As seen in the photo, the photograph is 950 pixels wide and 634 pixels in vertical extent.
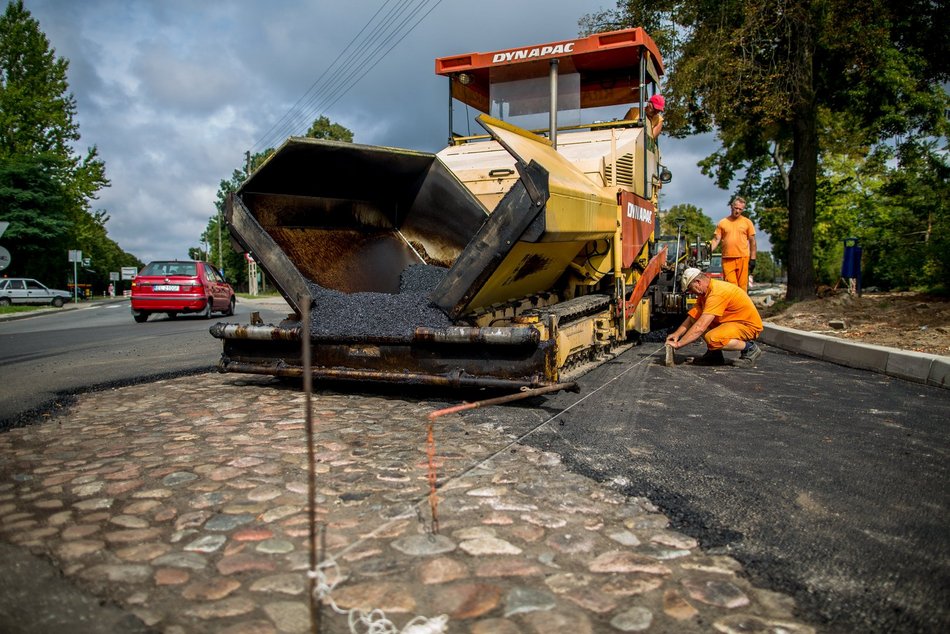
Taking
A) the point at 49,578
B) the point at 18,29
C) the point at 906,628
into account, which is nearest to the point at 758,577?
the point at 906,628

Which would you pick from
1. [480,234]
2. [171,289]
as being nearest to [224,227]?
[171,289]

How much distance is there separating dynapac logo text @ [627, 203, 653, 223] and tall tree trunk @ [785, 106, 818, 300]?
6511mm

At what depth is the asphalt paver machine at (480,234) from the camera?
4438 mm

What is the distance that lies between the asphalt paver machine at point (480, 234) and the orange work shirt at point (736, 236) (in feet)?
3.73

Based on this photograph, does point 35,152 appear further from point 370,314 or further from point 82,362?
point 370,314

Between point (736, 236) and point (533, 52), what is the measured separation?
11.4 ft

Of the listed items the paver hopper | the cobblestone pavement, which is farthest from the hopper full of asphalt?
the cobblestone pavement

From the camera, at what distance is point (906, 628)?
1.78 metres

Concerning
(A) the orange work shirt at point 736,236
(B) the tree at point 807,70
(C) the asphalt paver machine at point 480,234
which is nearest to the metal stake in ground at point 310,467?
(C) the asphalt paver machine at point 480,234

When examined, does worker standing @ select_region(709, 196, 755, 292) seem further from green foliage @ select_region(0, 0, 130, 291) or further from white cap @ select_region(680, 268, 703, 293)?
green foliage @ select_region(0, 0, 130, 291)

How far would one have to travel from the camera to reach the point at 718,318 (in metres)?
6.87

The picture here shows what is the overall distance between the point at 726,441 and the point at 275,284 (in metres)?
3.37

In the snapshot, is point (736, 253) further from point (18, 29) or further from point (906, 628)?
point (18, 29)

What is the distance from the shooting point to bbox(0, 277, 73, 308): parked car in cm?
2967
